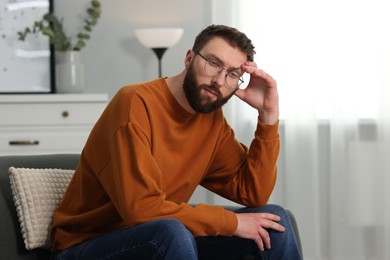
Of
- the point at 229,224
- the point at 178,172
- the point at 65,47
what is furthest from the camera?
the point at 65,47

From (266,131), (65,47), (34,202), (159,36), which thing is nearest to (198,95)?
(266,131)

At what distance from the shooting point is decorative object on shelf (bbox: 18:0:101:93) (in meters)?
4.24

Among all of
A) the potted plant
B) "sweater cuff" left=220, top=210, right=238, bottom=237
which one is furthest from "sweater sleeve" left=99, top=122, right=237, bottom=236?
the potted plant

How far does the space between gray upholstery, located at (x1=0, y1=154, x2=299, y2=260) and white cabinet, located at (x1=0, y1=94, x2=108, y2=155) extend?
1576 millimetres

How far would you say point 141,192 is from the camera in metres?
2.03

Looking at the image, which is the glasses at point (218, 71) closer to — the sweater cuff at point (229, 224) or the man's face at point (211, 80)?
the man's face at point (211, 80)

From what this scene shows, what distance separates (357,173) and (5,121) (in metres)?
1.80

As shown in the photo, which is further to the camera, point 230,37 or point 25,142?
point 25,142

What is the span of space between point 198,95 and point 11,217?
1.99 feet

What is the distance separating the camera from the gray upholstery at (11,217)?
2135 millimetres

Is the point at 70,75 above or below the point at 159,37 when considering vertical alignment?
below

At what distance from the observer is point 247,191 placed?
2398 mm

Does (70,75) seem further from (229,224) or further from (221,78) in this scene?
(229,224)

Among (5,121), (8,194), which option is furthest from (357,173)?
(8,194)
